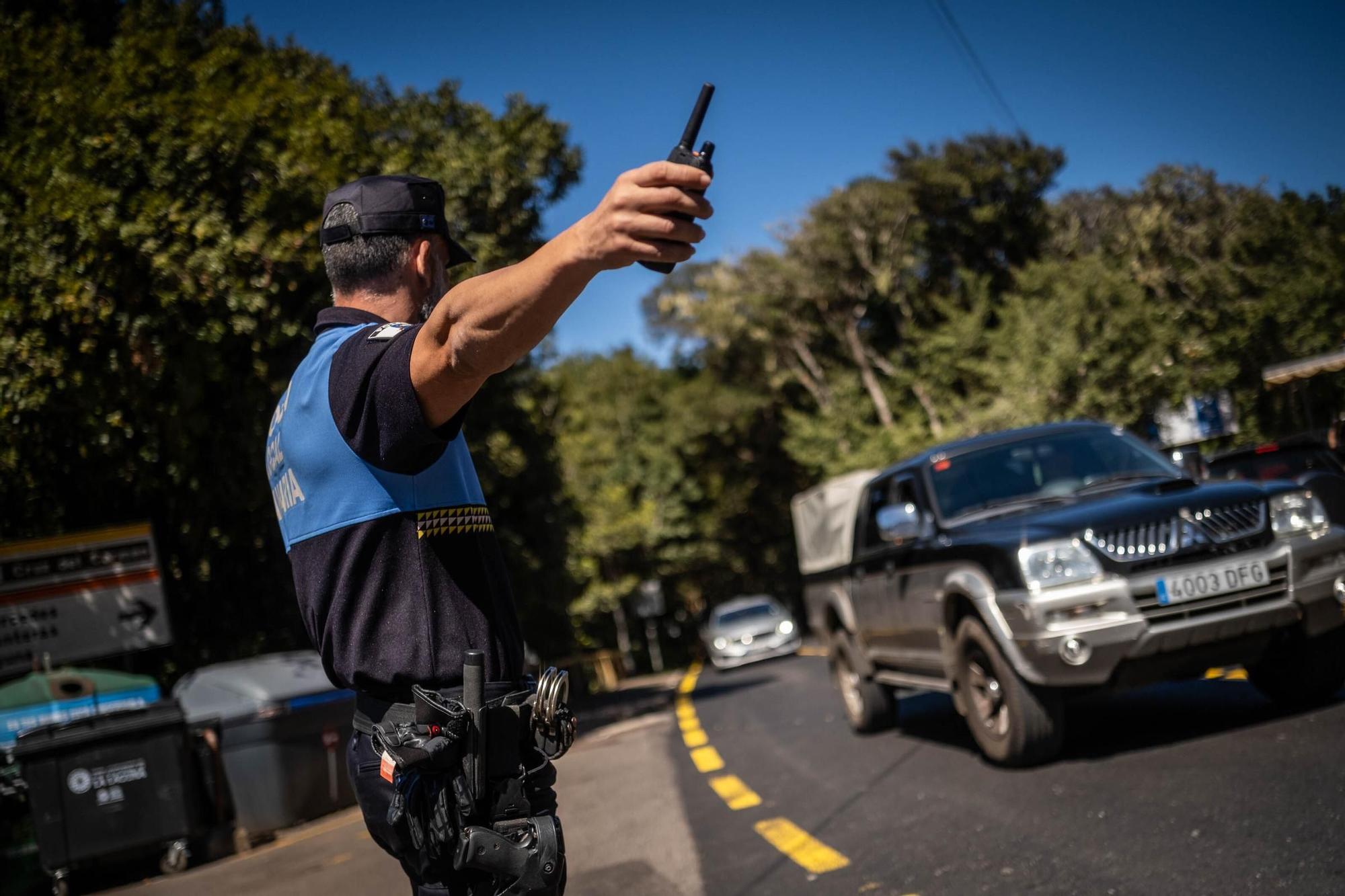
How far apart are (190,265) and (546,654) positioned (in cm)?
1784

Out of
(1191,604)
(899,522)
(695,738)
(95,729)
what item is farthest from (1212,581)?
(95,729)

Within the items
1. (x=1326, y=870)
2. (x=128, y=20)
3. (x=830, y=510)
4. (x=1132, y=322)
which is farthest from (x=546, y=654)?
(x=1326, y=870)

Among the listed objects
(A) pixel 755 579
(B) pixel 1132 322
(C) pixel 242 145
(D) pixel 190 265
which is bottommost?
(A) pixel 755 579

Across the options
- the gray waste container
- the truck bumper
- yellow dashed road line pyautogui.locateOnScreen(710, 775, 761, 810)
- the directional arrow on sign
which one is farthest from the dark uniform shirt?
the directional arrow on sign

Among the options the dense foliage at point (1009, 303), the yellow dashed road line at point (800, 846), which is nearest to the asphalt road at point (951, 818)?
the yellow dashed road line at point (800, 846)

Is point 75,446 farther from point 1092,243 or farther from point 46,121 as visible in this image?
point 1092,243

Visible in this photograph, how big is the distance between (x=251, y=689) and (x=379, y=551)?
342 inches

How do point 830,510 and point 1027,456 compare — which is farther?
point 830,510

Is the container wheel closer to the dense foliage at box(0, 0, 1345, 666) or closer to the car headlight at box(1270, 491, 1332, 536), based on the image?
the dense foliage at box(0, 0, 1345, 666)

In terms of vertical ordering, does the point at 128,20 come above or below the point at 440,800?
above

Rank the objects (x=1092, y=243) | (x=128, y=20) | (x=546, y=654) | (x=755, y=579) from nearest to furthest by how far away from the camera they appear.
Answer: (x=128, y=20) → (x=546, y=654) → (x=1092, y=243) → (x=755, y=579)

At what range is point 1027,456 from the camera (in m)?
7.87

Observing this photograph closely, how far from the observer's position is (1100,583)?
237 inches

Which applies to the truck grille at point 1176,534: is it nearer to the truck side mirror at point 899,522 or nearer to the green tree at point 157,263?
the truck side mirror at point 899,522
